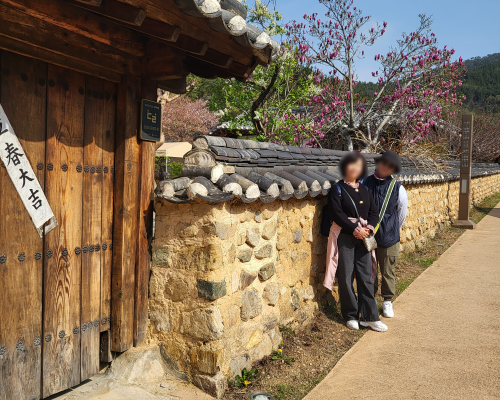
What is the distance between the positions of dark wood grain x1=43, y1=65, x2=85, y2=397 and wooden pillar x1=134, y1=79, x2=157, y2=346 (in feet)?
1.46

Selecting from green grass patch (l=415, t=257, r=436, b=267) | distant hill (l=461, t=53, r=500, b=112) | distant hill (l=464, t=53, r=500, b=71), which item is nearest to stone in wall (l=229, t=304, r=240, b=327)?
green grass patch (l=415, t=257, r=436, b=267)

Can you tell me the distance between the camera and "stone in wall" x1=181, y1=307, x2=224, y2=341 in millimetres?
2895

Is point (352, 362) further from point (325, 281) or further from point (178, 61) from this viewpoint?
point (178, 61)

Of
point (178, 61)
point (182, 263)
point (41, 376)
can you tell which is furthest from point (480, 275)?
point (41, 376)

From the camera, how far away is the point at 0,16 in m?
2.09

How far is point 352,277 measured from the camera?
4.31 meters

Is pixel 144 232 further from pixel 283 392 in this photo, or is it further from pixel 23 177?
pixel 283 392

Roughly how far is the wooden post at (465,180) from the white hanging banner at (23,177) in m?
10.5

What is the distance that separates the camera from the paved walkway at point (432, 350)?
3.10m

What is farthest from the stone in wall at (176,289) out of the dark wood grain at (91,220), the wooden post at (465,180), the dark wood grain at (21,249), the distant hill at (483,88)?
the distant hill at (483,88)

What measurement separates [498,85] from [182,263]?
181 feet

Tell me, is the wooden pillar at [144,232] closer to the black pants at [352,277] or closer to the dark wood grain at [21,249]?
the dark wood grain at [21,249]

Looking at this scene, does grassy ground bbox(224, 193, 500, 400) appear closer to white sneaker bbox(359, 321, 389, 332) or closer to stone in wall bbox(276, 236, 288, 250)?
white sneaker bbox(359, 321, 389, 332)

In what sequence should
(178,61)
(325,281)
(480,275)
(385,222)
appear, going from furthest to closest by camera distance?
(480,275) < (385,222) < (325,281) < (178,61)
